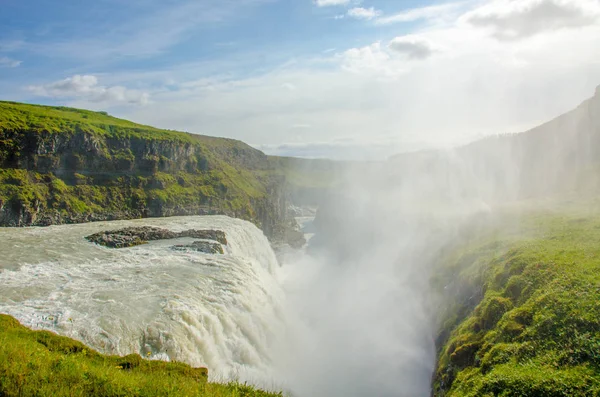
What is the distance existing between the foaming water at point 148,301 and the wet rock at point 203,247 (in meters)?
1.53

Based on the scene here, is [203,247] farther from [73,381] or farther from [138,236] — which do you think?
[73,381]

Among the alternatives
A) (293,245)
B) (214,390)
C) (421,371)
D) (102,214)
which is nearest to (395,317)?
(421,371)

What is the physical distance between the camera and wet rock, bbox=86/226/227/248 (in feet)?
153

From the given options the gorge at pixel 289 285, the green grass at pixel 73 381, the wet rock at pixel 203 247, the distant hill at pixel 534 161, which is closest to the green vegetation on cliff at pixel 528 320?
the gorge at pixel 289 285

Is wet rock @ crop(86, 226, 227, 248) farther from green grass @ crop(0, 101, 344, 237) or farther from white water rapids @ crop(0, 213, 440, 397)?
green grass @ crop(0, 101, 344, 237)

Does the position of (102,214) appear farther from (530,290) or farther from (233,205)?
(530,290)

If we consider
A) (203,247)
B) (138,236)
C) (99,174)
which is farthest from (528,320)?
(99,174)

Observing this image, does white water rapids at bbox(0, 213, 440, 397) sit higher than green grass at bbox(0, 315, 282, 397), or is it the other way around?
green grass at bbox(0, 315, 282, 397)

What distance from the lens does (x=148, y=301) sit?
92.9 ft

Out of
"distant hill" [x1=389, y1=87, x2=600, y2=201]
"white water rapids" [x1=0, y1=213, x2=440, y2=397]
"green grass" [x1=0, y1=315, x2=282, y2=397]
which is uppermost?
"distant hill" [x1=389, y1=87, x2=600, y2=201]

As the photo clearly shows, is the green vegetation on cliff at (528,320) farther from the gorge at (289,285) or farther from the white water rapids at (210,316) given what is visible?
the white water rapids at (210,316)

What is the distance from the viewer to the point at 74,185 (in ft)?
232

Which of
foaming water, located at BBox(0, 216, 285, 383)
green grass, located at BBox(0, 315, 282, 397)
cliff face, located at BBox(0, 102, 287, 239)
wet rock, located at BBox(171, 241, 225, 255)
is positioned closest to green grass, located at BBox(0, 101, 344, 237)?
cliff face, located at BBox(0, 102, 287, 239)

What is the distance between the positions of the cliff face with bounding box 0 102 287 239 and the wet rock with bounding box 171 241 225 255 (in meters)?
27.2
